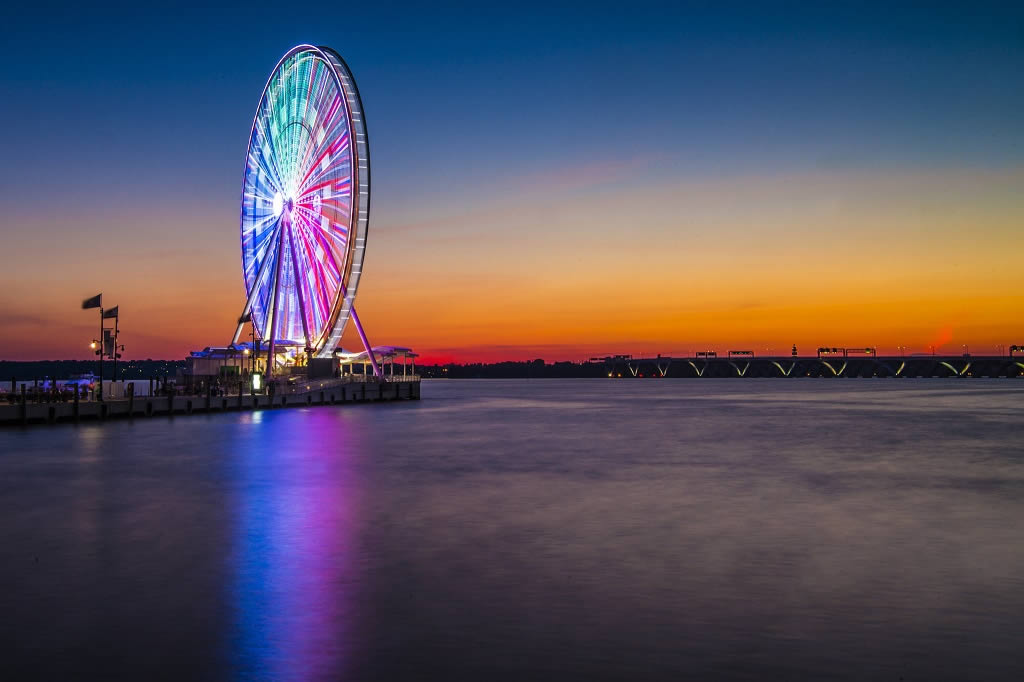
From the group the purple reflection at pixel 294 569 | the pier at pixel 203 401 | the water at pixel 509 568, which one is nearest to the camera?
the water at pixel 509 568

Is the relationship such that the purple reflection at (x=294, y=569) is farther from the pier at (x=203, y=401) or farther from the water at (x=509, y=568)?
the pier at (x=203, y=401)

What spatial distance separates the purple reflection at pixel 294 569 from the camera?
399 inches

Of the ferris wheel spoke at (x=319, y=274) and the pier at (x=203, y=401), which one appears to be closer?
the pier at (x=203, y=401)

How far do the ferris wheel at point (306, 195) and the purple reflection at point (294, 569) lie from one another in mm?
30435

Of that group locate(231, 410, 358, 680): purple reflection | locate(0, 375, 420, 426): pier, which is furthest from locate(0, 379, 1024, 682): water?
locate(0, 375, 420, 426): pier

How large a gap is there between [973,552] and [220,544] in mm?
13365

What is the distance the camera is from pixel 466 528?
19.1m

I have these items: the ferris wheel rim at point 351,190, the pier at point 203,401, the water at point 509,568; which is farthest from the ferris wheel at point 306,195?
the water at point 509,568

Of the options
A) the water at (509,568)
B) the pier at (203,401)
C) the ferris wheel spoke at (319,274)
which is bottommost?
the water at (509,568)

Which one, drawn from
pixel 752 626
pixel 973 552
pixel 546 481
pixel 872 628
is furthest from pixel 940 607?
pixel 546 481

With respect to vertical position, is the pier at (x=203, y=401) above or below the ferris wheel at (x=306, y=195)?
below

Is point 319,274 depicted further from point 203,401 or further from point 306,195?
point 203,401

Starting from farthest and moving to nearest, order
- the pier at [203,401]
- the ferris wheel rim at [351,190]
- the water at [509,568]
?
the ferris wheel rim at [351,190], the pier at [203,401], the water at [509,568]

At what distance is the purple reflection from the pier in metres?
22.3
